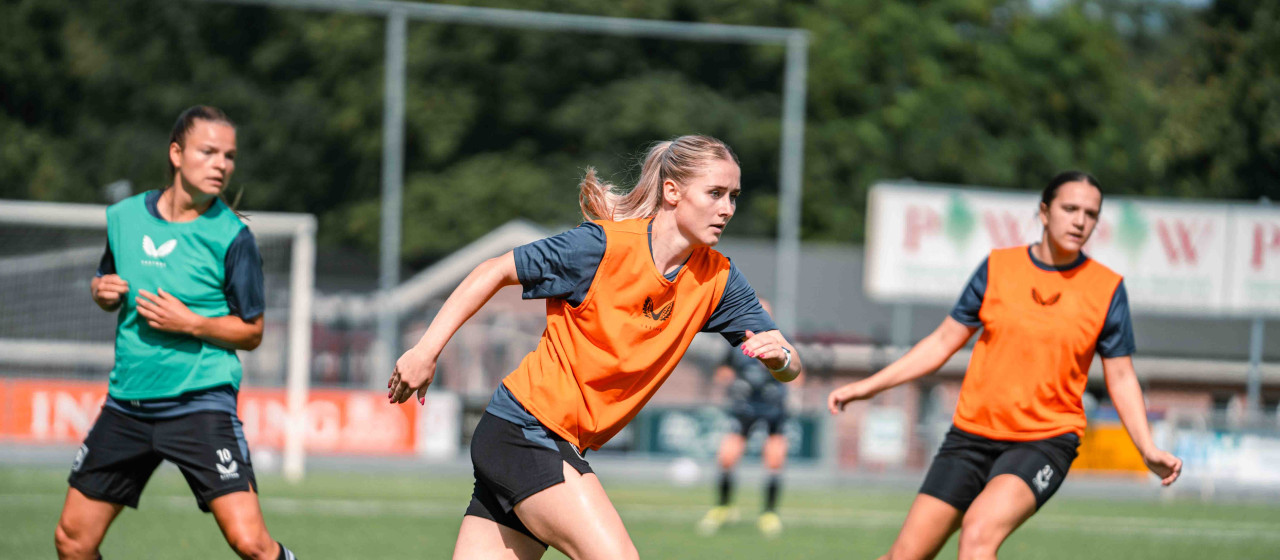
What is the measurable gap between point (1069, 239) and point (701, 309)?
1.95 m

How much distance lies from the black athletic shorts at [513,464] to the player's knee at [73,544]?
172 centimetres

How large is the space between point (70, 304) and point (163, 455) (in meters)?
13.8

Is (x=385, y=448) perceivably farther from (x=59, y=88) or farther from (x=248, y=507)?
(x=59, y=88)

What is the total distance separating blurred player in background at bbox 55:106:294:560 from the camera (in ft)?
16.9

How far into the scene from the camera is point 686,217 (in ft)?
14.4

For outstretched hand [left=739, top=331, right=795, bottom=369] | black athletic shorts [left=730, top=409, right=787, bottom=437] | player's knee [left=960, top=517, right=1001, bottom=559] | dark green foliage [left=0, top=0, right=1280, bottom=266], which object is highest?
dark green foliage [left=0, top=0, right=1280, bottom=266]

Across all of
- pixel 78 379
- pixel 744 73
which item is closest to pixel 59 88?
pixel 744 73

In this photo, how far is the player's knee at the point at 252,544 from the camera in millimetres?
5012

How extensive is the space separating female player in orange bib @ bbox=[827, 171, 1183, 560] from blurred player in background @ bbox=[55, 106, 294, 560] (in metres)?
2.44

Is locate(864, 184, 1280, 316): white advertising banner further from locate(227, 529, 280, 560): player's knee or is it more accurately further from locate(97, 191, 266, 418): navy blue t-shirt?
locate(227, 529, 280, 560): player's knee

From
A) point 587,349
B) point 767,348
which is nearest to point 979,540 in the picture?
point 767,348

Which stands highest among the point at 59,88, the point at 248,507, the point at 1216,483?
the point at 59,88

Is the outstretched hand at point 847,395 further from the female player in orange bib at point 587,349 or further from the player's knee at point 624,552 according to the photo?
the player's knee at point 624,552

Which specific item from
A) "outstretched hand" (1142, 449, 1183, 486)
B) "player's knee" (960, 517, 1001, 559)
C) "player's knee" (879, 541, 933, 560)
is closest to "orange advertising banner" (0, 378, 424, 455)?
"player's knee" (879, 541, 933, 560)
